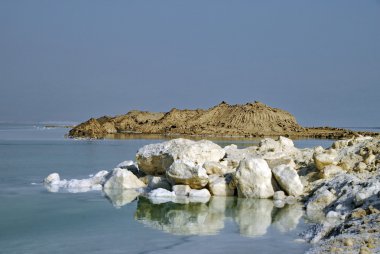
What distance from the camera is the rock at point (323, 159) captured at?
1422 cm

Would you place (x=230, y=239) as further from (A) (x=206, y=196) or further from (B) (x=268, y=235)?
(A) (x=206, y=196)

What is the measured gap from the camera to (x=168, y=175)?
45.8 feet

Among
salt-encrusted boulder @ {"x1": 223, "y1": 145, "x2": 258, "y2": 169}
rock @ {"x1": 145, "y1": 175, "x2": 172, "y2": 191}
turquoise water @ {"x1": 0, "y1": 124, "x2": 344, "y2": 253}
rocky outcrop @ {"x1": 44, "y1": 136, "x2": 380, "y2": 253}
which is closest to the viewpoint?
turquoise water @ {"x1": 0, "y1": 124, "x2": 344, "y2": 253}

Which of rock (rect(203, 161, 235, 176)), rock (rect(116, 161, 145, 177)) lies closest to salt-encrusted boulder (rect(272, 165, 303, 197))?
rock (rect(203, 161, 235, 176))

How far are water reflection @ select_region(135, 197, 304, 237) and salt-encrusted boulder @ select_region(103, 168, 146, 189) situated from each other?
4.40 ft

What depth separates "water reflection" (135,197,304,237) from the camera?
1030 centimetres

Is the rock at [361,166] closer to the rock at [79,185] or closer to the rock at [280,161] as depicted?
the rock at [280,161]

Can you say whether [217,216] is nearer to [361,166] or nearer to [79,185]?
[361,166]

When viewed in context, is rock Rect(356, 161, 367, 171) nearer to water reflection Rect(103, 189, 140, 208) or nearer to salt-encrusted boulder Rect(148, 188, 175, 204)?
salt-encrusted boulder Rect(148, 188, 175, 204)

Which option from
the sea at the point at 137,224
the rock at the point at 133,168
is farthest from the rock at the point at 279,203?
the rock at the point at 133,168

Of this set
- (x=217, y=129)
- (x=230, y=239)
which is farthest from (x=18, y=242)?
(x=217, y=129)

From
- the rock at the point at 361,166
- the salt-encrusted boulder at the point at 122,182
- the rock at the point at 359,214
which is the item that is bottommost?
the rock at the point at 359,214

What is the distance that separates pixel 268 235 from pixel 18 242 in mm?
4217

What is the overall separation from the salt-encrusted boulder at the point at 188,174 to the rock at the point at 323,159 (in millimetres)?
2940
